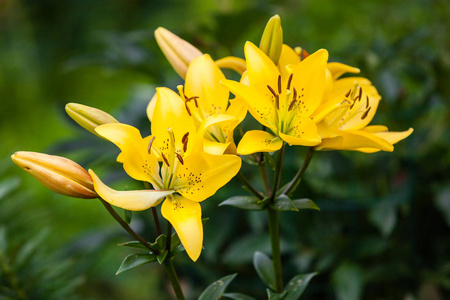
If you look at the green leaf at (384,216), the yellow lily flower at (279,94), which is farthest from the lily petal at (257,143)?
the green leaf at (384,216)

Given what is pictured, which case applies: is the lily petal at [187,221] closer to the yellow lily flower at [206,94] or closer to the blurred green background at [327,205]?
the yellow lily flower at [206,94]

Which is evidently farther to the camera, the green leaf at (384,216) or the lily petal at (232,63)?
the green leaf at (384,216)

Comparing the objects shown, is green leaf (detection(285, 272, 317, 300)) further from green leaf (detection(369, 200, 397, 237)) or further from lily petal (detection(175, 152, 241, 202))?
green leaf (detection(369, 200, 397, 237))

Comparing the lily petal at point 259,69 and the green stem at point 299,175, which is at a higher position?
the lily petal at point 259,69

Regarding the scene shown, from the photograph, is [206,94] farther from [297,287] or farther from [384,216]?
[384,216]

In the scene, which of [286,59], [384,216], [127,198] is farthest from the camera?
[384,216]

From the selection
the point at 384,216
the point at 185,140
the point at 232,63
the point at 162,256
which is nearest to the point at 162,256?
the point at 162,256
